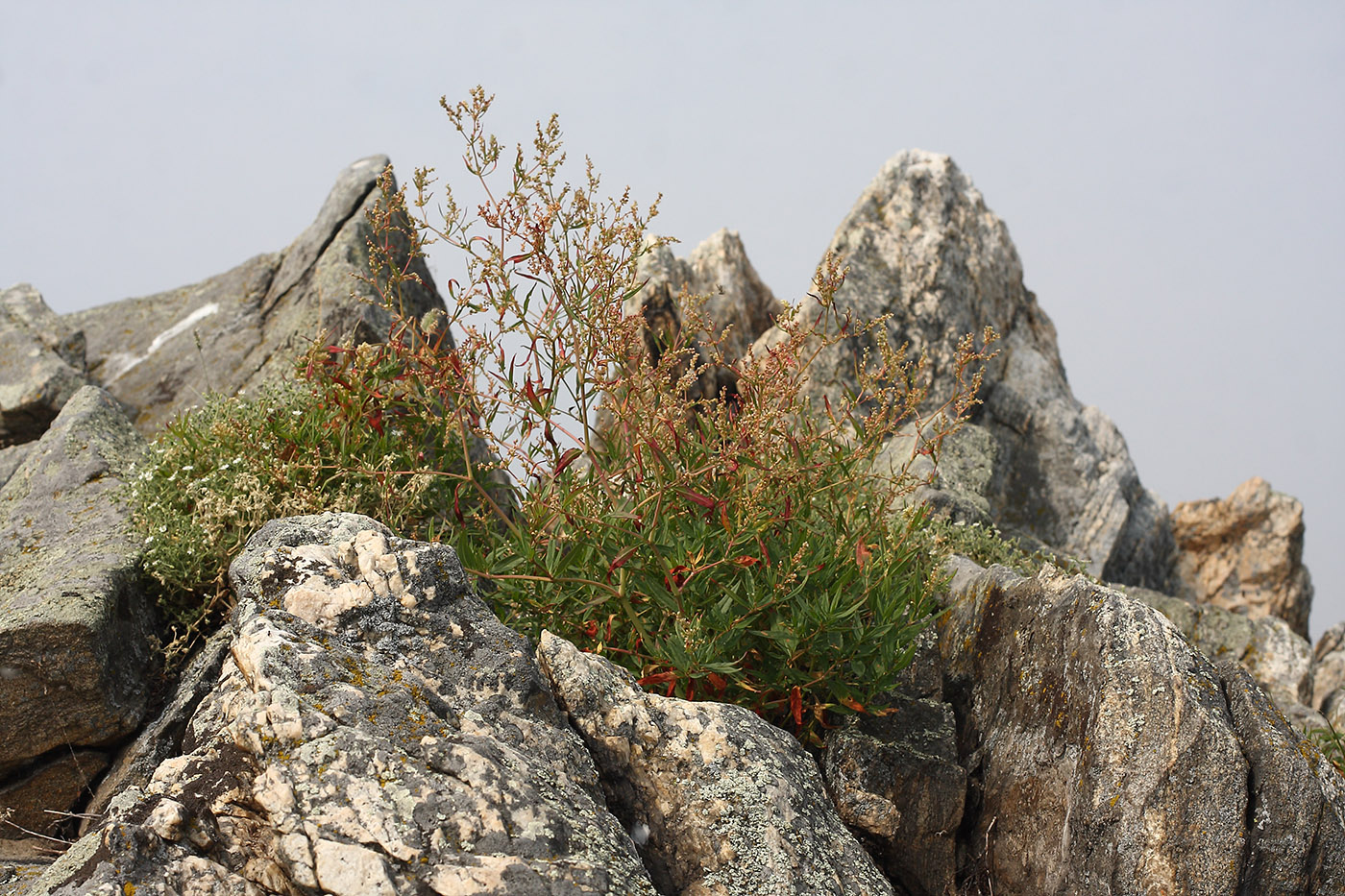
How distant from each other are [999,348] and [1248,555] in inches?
277

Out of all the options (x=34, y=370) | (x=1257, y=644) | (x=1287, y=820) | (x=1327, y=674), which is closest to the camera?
(x=1287, y=820)

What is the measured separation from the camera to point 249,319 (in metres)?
10.8

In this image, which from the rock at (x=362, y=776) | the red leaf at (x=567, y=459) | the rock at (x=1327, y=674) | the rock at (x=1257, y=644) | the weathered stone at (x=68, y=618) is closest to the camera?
the rock at (x=362, y=776)

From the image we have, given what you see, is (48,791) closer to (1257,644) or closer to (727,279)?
(727,279)

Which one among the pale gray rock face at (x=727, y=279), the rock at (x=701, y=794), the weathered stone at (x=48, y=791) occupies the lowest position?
the weathered stone at (x=48, y=791)

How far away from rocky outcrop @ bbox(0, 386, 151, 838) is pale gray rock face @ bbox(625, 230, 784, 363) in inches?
330

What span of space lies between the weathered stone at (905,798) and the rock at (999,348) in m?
8.38

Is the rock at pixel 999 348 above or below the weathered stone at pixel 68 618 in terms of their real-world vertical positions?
above

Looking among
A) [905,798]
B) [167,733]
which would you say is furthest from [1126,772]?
[167,733]

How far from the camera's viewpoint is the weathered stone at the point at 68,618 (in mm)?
6164

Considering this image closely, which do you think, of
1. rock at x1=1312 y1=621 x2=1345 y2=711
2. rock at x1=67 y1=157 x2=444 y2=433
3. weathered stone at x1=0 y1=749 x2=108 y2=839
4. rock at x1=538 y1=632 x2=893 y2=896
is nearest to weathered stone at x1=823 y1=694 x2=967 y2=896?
rock at x1=538 y1=632 x2=893 y2=896

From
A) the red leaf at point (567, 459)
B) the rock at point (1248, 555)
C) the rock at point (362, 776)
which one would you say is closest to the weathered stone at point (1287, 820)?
the rock at point (362, 776)

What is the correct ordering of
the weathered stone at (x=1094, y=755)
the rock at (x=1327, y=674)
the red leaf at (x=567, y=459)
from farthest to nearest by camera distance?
1. the rock at (x=1327, y=674)
2. the red leaf at (x=567, y=459)
3. the weathered stone at (x=1094, y=755)

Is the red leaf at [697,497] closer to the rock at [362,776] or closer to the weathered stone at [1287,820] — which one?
the rock at [362,776]
